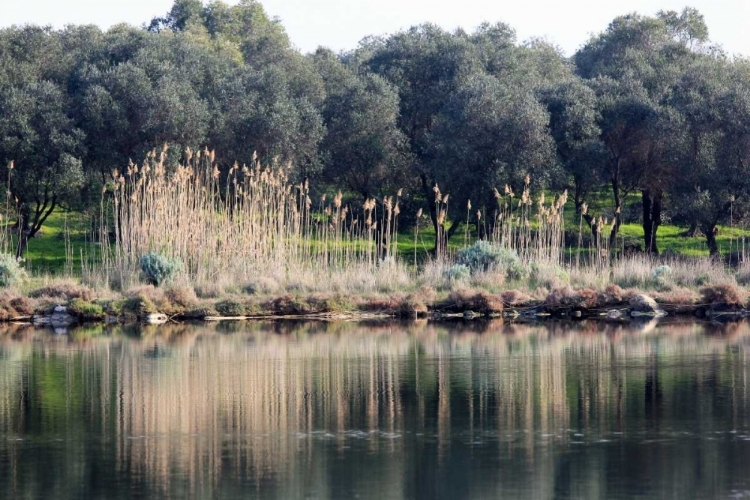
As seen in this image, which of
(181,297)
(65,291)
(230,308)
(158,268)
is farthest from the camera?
(158,268)

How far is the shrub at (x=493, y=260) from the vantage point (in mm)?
42594

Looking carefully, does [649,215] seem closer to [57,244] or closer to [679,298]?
[679,298]

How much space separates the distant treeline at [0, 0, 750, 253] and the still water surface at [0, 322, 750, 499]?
20.2 meters

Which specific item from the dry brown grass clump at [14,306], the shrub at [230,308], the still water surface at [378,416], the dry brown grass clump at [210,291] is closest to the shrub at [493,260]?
the shrub at [230,308]

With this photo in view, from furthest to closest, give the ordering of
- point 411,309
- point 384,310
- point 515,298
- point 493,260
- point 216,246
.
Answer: point 493,260 → point 216,246 → point 515,298 → point 384,310 → point 411,309

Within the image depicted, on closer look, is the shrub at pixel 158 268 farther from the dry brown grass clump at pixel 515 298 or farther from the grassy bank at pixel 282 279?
the dry brown grass clump at pixel 515 298

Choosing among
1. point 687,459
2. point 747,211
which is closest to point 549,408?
point 687,459

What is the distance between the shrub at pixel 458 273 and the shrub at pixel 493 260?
2.50ft

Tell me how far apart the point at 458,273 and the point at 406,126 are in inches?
843

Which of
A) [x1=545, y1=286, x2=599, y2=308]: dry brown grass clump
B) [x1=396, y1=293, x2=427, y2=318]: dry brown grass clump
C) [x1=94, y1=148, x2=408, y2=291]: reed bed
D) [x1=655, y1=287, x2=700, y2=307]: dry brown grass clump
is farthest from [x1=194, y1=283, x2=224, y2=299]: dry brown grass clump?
[x1=655, y1=287, x2=700, y2=307]: dry brown grass clump

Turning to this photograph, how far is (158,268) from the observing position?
40344mm

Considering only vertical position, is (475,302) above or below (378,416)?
above

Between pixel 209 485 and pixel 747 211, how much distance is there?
40.5m

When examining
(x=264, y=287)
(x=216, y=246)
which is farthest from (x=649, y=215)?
(x=216, y=246)
